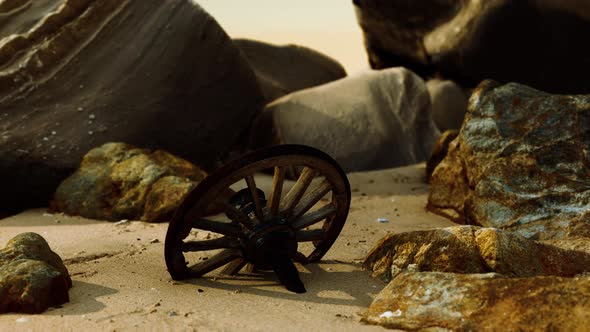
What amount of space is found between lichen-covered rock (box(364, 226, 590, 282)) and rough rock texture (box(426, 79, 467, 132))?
5151mm

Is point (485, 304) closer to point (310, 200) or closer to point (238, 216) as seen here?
point (310, 200)

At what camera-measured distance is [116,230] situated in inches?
195

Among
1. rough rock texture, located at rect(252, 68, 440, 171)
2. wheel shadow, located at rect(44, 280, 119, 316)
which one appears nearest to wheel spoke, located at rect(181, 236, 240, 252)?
wheel shadow, located at rect(44, 280, 119, 316)

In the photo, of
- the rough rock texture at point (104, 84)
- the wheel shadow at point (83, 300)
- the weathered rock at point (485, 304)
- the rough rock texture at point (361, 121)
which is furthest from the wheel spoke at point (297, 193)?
the rough rock texture at point (361, 121)

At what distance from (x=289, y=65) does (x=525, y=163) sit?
17.7 feet

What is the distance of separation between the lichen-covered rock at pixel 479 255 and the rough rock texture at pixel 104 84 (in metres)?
3.40

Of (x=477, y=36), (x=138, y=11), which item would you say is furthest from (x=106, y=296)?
(x=477, y=36)

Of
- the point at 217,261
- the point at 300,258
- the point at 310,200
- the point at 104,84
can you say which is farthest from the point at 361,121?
the point at 217,261

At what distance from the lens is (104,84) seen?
621cm

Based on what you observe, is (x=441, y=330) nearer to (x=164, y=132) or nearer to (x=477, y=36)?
(x=164, y=132)

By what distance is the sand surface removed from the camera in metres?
2.94

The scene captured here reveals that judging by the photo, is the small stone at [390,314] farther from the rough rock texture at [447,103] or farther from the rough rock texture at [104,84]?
the rough rock texture at [447,103]

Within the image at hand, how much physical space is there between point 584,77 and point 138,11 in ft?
16.1

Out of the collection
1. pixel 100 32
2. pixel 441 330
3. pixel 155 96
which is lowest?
pixel 441 330
